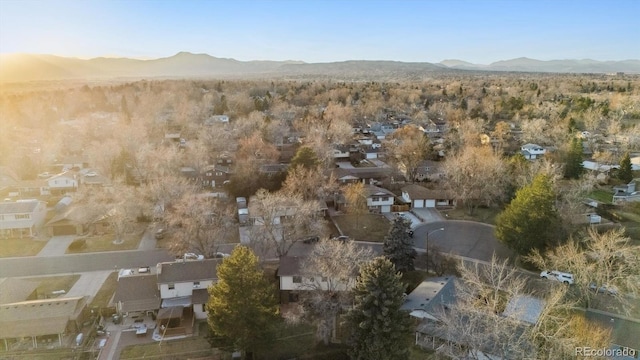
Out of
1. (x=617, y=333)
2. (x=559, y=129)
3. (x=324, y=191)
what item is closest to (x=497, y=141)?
(x=559, y=129)

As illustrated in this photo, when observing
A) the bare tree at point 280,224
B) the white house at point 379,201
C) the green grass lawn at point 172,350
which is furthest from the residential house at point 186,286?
the white house at point 379,201

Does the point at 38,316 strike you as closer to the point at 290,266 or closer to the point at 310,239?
the point at 290,266

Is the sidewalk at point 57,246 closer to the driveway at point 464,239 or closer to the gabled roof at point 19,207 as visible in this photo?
the gabled roof at point 19,207

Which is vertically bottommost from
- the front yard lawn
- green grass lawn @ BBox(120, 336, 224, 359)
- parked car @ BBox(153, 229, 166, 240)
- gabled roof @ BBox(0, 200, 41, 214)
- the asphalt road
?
green grass lawn @ BBox(120, 336, 224, 359)

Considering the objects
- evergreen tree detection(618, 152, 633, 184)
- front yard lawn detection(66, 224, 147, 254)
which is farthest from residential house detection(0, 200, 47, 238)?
evergreen tree detection(618, 152, 633, 184)

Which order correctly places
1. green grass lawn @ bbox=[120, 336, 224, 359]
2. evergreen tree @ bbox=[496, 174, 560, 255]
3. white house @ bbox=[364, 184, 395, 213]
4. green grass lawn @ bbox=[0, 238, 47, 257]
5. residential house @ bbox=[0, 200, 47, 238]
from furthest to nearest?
white house @ bbox=[364, 184, 395, 213] < residential house @ bbox=[0, 200, 47, 238] < green grass lawn @ bbox=[0, 238, 47, 257] < evergreen tree @ bbox=[496, 174, 560, 255] < green grass lawn @ bbox=[120, 336, 224, 359]

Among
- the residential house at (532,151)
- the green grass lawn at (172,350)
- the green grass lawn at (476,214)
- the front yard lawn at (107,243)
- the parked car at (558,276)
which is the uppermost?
the residential house at (532,151)

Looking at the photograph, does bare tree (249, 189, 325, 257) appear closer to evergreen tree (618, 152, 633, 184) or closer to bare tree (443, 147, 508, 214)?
bare tree (443, 147, 508, 214)
